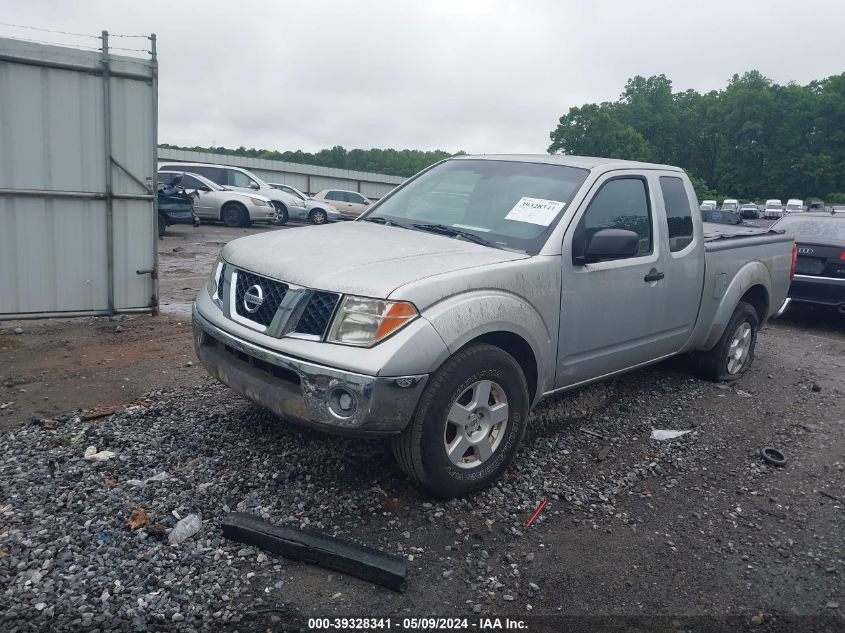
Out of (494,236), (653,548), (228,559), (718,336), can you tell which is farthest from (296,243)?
(718,336)

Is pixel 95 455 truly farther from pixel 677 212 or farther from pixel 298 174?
pixel 298 174

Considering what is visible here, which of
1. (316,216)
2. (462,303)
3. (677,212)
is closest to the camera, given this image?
(462,303)

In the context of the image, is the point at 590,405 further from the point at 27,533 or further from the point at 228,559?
the point at 27,533

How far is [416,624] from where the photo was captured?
8.72 feet

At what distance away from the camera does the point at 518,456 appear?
421 cm

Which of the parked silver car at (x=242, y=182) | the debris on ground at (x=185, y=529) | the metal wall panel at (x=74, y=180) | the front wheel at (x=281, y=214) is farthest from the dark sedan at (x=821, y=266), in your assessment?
the front wheel at (x=281, y=214)

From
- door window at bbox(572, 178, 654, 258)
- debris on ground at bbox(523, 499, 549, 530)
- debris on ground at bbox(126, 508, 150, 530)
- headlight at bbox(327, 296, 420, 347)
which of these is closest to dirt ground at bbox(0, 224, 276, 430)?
debris on ground at bbox(126, 508, 150, 530)

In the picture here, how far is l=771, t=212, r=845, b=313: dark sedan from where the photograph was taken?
8602 millimetres

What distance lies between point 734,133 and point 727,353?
8913cm

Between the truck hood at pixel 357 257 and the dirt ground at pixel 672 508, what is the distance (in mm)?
1194

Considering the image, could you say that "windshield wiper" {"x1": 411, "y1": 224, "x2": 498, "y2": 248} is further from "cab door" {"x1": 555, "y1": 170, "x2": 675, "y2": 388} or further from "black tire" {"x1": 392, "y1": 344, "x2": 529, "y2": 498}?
"black tire" {"x1": 392, "y1": 344, "x2": 529, "y2": 498}

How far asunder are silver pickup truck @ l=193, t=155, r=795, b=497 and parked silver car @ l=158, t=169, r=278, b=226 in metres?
15.7

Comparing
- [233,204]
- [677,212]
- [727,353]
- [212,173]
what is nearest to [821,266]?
[727,353]

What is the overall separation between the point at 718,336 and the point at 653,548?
294cm
